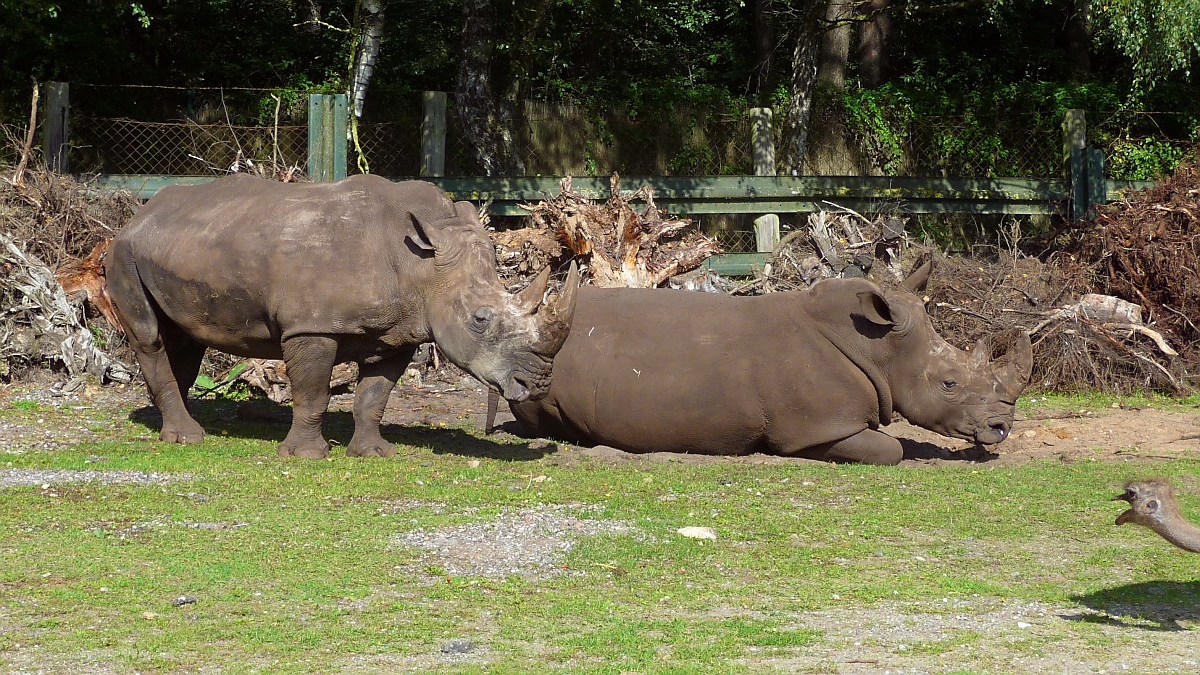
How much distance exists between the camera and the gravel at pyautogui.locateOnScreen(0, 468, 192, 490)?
365 inches

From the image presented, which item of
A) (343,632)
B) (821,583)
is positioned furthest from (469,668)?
(821,583)

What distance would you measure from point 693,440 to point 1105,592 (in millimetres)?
4336

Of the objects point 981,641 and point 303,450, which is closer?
point 981,641

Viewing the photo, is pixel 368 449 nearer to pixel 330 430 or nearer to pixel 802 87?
pixel 330 430

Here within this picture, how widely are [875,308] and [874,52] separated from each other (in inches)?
602

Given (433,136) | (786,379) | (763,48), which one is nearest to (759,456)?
(786,379)

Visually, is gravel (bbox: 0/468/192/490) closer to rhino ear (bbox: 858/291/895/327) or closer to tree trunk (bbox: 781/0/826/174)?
rhino ear (bbox: 858/291/895/327)

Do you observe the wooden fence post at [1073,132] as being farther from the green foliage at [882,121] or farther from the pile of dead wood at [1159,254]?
the green foliage at [882,121]

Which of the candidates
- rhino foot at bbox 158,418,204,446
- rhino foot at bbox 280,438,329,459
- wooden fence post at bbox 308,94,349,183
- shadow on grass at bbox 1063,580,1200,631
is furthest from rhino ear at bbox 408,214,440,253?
wooden fence post at bbox 308,94,349,183

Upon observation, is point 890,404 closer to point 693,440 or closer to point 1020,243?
point 693,440

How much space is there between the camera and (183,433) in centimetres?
1113

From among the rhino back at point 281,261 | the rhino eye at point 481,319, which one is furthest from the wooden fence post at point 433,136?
the rhino eye at point 481,319

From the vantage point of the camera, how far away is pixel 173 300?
422 inches

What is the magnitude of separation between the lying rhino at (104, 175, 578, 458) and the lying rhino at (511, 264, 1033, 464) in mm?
1166
